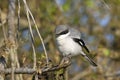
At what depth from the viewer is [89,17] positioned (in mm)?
8750

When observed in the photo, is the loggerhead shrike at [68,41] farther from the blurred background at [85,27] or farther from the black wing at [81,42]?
the blurred background at [85,27]

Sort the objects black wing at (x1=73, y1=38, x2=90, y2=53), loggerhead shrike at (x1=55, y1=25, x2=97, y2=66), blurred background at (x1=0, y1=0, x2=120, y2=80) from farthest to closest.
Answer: blurred background at (x1=0, y1=0, x2=120, y2=80) → black wing at (x1=73, y1=38, x2=90, y2=53) → loggerhead shrike at (x1=55, y1=25, x2=97, y2=66)

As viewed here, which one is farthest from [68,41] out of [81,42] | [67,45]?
[81,42]

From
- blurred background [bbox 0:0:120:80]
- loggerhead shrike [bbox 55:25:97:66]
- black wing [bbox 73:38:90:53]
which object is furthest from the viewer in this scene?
blurred background [bbox 0:0:120:80]

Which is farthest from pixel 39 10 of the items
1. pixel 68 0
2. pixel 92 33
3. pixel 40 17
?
pixel 92 33

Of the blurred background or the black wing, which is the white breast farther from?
the blurred background


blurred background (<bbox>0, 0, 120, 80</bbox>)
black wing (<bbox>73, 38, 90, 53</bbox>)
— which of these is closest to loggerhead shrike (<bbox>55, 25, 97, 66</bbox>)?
black wing (<bbox>73, 38, 90, 53</bbox>)

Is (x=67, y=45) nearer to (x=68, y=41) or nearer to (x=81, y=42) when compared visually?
(x=68, y=41)

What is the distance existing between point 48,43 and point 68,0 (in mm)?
1009

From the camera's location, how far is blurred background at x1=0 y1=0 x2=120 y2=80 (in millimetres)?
7426

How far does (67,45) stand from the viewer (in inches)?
218

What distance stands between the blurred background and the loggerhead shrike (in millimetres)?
1208

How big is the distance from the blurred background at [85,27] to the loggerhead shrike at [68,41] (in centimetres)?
121

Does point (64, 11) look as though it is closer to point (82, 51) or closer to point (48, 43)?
point (48, 43)
